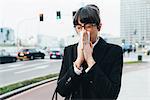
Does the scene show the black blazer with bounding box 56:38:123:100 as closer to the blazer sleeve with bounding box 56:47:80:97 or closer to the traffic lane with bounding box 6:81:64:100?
the blazer sleeve with bounding box 56:47:80:97

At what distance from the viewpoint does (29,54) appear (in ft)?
117

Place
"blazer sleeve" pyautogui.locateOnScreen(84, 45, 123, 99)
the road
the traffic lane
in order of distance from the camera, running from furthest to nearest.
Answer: the road < the traffic lane < "blazer sleeve" pyautogui.locateOnScreen(84, 45, 123, 99)

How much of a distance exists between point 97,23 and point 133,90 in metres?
9.01

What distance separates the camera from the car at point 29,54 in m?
34.3

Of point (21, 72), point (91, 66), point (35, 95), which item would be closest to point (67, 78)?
point (91, 66)

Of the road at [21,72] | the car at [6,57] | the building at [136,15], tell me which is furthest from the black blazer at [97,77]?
the car at [6,57]

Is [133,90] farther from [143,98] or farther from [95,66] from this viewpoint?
[95,66]

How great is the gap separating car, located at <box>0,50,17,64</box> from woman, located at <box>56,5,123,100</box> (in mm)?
26749

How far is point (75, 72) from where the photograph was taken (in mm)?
1805

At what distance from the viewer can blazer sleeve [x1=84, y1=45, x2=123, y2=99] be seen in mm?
1779

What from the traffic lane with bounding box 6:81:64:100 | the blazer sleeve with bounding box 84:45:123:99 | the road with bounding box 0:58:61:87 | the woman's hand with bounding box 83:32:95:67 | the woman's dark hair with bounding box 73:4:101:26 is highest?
the woman's dark hair with bounding box 73:4:101:26

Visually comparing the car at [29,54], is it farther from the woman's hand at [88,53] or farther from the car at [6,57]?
the woman's hand at [88,53]

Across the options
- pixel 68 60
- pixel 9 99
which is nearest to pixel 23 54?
pixel 9 99

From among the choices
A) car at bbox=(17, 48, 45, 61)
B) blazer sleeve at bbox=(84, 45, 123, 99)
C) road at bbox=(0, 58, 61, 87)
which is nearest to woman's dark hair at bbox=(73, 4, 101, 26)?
blazer sleeve at bbox=(84, 45, 123, 99)
